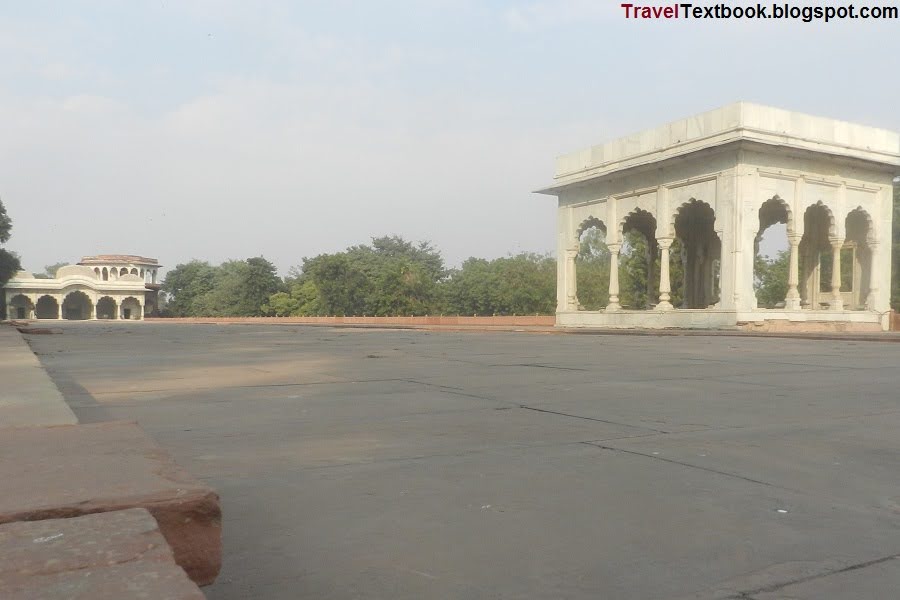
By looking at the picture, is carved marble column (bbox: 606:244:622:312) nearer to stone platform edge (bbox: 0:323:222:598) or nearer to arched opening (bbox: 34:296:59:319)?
stone platform edge (bbox: 0:323:222:598)

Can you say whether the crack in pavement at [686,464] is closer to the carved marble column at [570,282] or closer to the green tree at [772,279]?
the carved marble column at [570,282]

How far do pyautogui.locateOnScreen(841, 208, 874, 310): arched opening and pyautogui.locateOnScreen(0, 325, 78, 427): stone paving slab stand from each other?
25171 millimetres

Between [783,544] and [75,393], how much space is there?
14.7 ft

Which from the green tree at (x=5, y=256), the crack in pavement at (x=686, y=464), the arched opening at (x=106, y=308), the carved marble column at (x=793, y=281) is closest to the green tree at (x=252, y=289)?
the arched opening at (x=106, y=308)

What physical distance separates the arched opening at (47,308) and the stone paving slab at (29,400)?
8115cm

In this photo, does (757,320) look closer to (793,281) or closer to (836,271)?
(793,281)

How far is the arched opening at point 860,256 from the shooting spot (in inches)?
977

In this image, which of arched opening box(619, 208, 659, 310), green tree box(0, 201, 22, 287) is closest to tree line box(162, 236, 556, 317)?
arched opening box(619, 208, 659, 310)

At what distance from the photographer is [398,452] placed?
291 centimetres

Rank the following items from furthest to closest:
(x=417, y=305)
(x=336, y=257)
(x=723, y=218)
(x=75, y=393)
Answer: (x=336, y=257)
(x=417, y=305)
(x=723, y=218)
(x=75, y=393)

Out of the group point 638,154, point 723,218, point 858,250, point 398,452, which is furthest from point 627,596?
point 858,250

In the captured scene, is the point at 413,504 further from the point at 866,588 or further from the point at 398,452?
the point at 866,588

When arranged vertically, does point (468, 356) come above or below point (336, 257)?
below

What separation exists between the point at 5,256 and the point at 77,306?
176 ft
